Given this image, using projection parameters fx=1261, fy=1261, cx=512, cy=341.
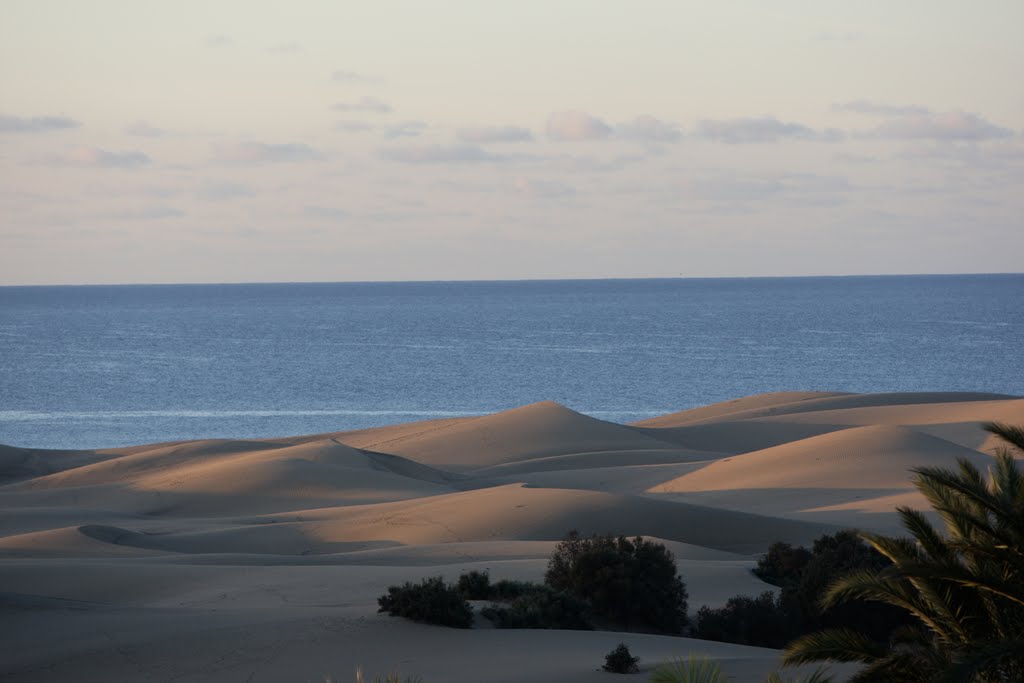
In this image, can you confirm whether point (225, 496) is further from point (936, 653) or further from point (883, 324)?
point (883, 324)

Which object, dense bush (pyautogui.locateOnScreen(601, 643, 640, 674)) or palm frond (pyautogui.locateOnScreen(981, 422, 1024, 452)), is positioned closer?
palm frond (pyautogui.locateOnScreen(981, 422, 1024, 452))

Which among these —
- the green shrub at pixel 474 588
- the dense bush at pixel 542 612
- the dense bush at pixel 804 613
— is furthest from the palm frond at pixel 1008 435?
the green shrub at pixel 474 588

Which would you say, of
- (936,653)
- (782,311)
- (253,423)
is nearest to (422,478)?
(936,653)

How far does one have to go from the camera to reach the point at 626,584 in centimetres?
1338

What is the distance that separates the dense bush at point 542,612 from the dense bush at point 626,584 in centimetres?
38

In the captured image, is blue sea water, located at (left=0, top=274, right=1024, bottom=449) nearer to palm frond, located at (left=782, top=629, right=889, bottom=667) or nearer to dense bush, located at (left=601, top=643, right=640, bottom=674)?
dense bush, located at (left=601, top=643, right=640, bottom=674)

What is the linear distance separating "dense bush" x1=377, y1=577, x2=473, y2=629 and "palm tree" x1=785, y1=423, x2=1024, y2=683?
4.74 m

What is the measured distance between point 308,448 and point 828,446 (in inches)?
493

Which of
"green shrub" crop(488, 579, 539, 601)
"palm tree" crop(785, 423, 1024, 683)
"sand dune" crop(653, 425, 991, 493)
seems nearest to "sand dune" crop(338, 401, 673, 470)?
"sand dune" crop(653, 425, 991, 493)

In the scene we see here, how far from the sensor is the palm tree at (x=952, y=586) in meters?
6.98

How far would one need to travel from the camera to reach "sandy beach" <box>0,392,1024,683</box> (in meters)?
10.8

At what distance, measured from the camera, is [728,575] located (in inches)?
628

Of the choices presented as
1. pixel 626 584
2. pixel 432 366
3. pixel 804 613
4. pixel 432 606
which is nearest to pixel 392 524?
pixel 626 584

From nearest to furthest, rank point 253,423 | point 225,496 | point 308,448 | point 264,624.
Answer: point 264,624, point 225,496, point 308,448, point 253,423
